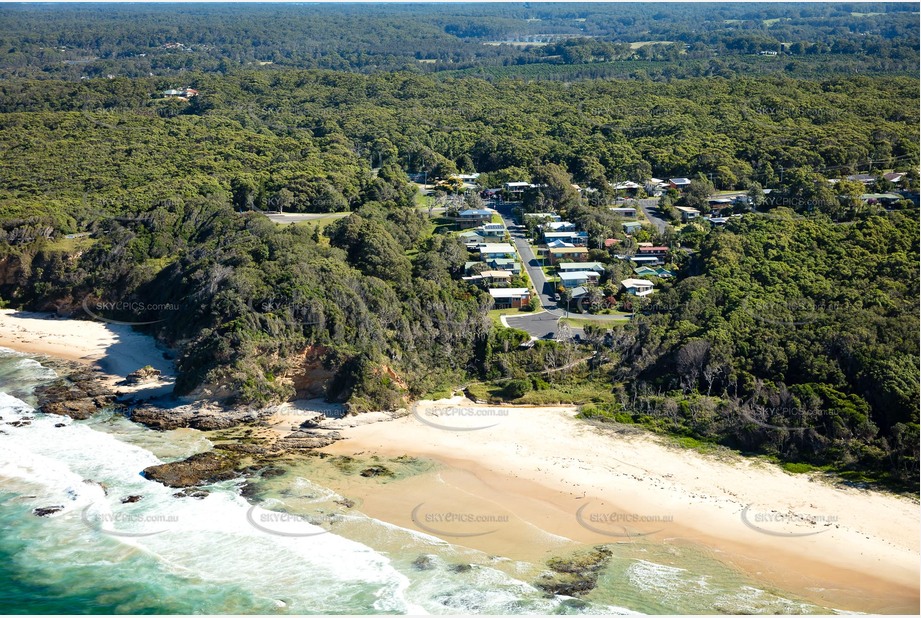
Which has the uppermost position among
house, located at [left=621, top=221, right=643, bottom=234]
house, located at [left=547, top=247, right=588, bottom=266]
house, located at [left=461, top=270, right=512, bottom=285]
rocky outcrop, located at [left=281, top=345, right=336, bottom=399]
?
house, located at [left=621, top=221, right=643, bottom=234]

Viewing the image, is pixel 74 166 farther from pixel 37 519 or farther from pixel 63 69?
pixel 63 69

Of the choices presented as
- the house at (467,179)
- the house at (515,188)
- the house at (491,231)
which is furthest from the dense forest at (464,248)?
the house at (491,231)

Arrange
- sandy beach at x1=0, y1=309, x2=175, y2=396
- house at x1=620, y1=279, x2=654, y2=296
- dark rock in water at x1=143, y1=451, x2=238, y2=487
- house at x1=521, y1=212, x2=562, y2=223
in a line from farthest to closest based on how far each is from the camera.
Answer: house at x1=521, y1=212, x2=562, y2=223, house at x1=620, y1=279, x2=654, y2=296, sandy beach at x1=0, y1=309, x2=175, y2=396, dark rock in water at x1=143, y1=451, x2=238, y2=487

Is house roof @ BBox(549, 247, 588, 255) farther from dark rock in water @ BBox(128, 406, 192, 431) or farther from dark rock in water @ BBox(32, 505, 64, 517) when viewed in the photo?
dark rock in water @ BBox(32, 505, 64, 517)

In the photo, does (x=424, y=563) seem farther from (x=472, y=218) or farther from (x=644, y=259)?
(x=472, y=218)

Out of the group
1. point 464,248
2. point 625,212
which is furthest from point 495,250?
point 625,212

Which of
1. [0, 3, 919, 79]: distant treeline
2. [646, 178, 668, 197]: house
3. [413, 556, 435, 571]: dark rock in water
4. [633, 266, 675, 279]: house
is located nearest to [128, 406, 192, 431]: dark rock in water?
[413, 556, 435, 571]: dark rock in water

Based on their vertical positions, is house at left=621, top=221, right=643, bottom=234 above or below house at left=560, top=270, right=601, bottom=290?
above
